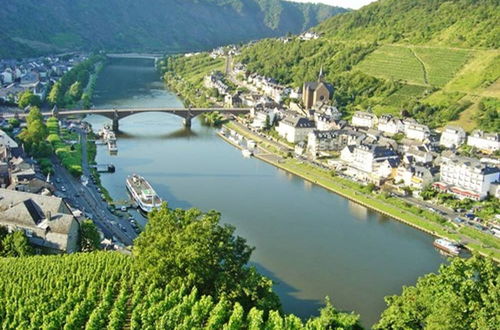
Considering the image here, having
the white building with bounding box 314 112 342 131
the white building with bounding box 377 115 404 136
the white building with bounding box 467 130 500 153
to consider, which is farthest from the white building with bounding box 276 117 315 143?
the white building with bounding box 467 130 500 153

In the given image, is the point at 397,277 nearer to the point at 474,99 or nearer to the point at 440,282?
the point at 440,282

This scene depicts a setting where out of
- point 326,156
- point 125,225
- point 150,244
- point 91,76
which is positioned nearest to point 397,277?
point 150,244

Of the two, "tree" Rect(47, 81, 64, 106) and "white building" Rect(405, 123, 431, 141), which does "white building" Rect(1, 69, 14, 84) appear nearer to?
"tree" Rect(47, 81, 64, 106)

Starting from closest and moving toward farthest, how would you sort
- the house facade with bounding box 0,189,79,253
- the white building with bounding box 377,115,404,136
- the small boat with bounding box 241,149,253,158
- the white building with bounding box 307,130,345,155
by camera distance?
the house facade with bounding box 0,189,79,253 < the white building with bounding box 307,130,345,155 < the small boat with bounding box 241,149,253,158 < the white building with bounding box 377,115,404,136

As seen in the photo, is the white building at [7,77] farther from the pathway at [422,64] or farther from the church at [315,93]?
the pathway at [422,64]

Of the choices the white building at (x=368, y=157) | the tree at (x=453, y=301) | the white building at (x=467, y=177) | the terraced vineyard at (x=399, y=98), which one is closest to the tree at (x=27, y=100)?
the white building at (x=368, y=157)

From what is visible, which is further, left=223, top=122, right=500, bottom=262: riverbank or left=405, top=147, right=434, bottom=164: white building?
left=405, top=147, right=434, bottom=164: white building
